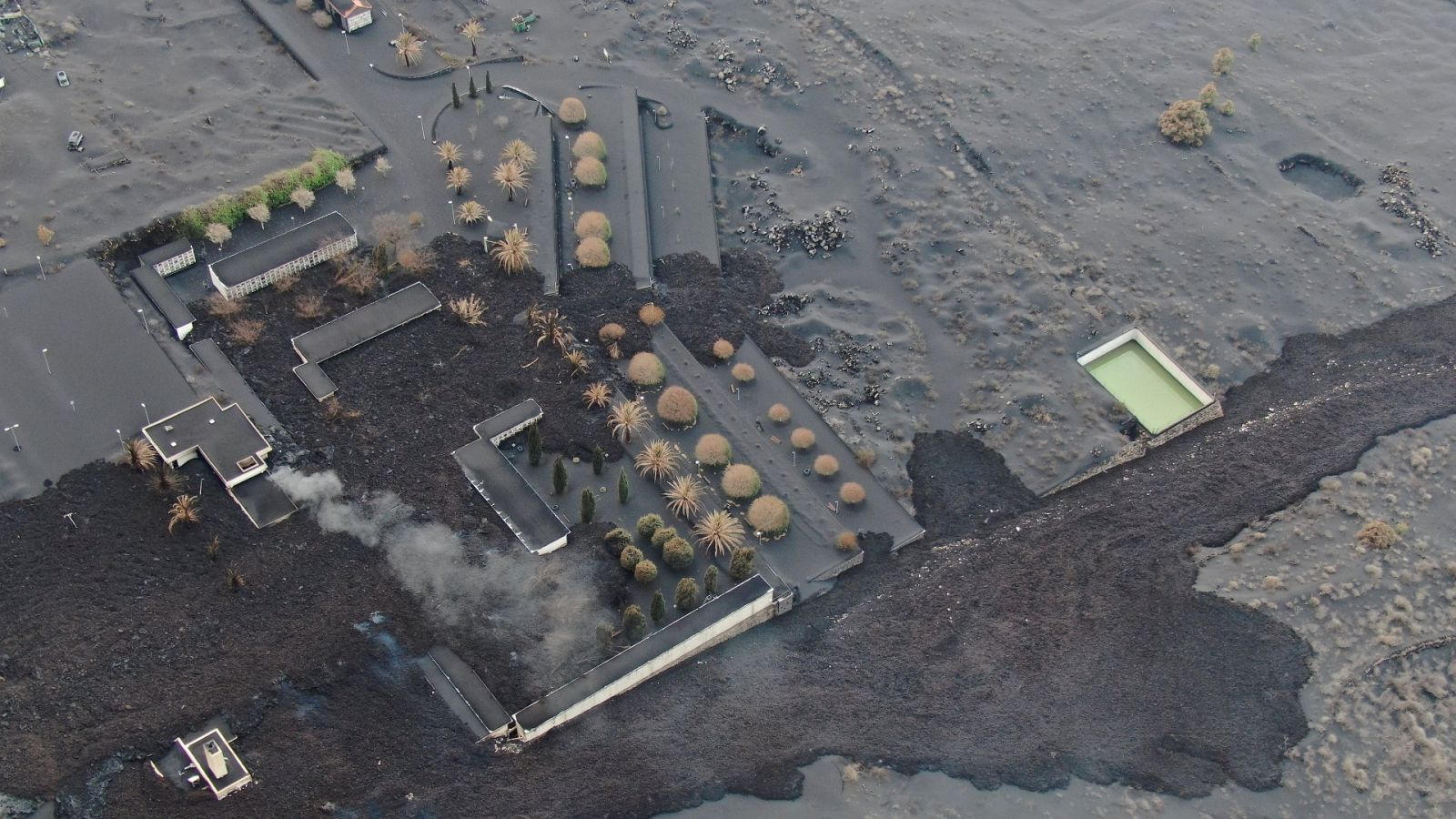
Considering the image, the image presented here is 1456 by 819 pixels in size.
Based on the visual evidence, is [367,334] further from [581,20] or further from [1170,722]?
[1170,722]

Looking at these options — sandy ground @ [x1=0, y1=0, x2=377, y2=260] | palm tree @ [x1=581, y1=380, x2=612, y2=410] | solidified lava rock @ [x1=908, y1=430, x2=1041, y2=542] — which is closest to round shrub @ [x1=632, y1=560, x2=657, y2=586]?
palm tree @ [x1=581, y1=380, x2=612, y2=410]

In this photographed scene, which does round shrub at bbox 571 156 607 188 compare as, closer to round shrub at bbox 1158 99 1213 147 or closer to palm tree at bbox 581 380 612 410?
palm tree at bbox 581 380 612 410

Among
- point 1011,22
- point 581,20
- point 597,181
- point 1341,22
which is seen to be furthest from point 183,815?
point 1341,22

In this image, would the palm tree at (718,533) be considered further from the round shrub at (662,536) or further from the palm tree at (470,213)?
the palm tree at (470,213)

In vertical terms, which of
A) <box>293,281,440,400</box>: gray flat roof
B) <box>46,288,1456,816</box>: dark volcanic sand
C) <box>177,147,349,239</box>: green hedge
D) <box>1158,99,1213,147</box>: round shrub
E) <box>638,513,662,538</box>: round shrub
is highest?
<box>1158,99,1213,147</box>: round shrub

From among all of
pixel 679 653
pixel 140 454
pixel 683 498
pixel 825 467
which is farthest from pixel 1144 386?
pixel 140 454
